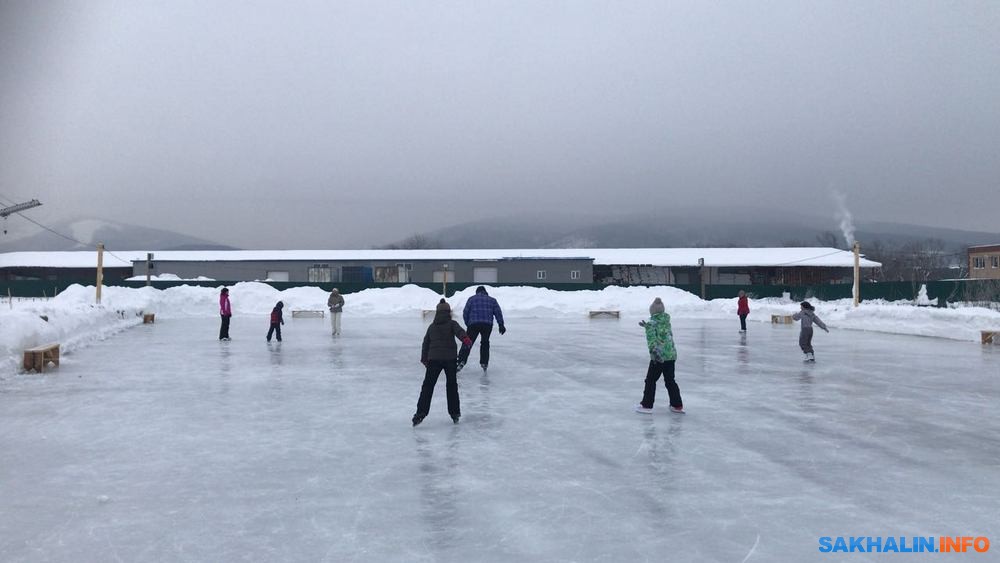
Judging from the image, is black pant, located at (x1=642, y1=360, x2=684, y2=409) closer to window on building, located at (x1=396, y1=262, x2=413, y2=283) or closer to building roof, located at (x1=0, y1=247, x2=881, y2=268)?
building roof, located at (x1=0, y1=247, x2=881, y2=268)

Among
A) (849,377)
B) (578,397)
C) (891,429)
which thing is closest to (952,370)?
(849,377)

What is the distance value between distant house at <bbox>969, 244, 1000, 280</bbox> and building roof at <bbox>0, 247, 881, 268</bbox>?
1952 centimetres

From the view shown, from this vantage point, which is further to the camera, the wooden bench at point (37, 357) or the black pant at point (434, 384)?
the wooden bench at point (37, 357)

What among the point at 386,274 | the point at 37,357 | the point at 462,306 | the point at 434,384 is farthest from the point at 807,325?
the point at 386,274

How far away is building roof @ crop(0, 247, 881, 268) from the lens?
2329 inches

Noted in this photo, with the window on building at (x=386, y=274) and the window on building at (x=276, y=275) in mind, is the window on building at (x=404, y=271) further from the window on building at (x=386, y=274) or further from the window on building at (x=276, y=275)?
the window on building at (x=276, y=275)

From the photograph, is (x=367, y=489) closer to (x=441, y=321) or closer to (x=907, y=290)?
(x=441, y=321)

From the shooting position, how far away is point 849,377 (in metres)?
13.3

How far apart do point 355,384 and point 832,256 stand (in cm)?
5647

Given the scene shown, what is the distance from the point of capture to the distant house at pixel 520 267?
58.8m

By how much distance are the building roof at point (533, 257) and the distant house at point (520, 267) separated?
9 centimetres

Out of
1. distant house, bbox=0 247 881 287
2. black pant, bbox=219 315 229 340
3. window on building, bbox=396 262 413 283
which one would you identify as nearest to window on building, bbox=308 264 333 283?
distant house, bbox=0 247 881 287

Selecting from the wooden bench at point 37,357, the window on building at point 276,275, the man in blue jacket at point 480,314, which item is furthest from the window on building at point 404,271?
the man in blue jacket at point 480,314

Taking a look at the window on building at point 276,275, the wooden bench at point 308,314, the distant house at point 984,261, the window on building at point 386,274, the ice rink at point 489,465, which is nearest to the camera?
the ice rink at point 489,465
